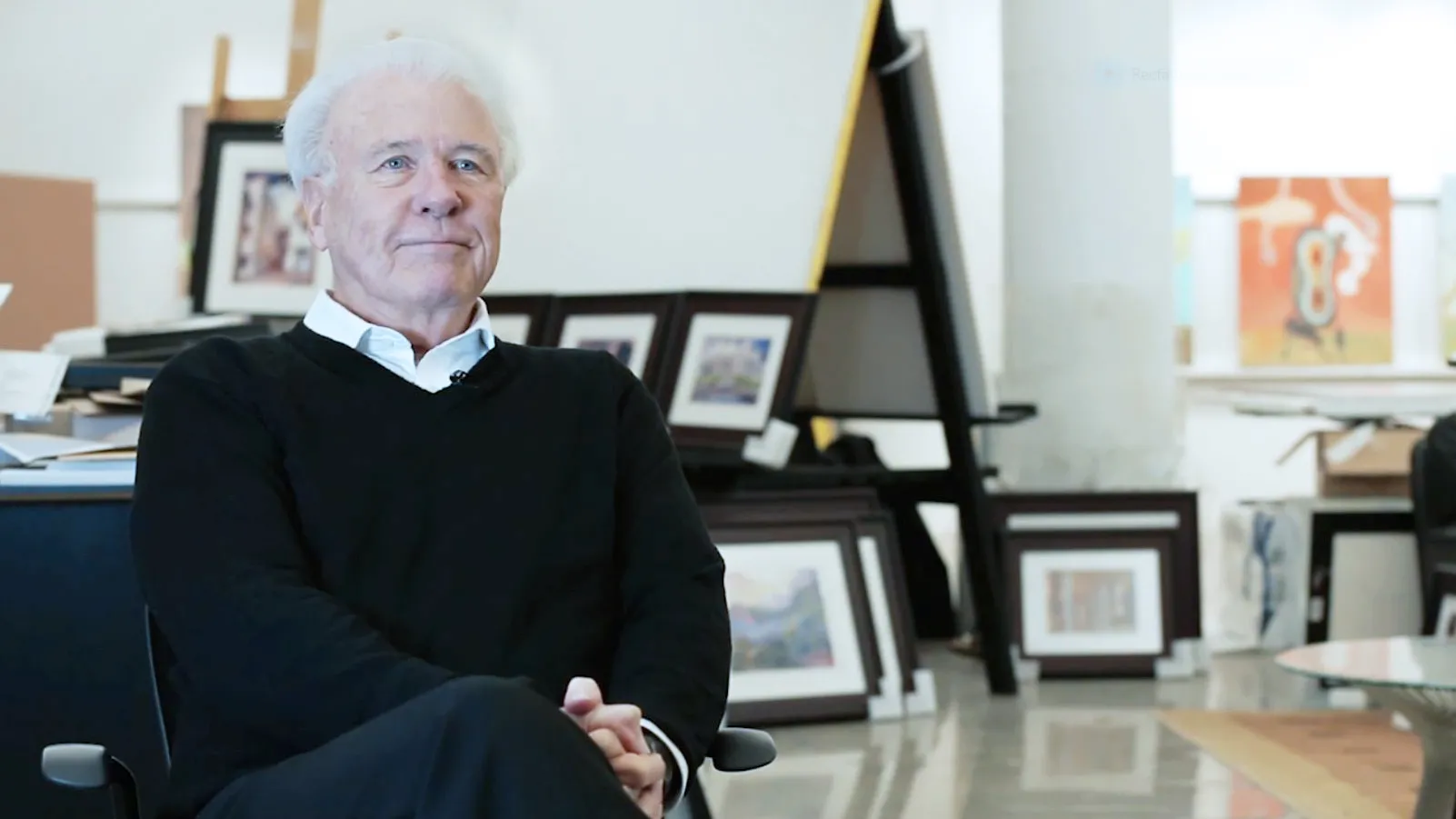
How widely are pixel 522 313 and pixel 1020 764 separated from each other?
183cm

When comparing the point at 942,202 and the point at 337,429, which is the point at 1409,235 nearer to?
the point at 942,202

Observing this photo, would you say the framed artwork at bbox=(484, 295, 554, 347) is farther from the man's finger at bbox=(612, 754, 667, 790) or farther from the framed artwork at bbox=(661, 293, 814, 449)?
the man's finger at bbox=(612, 754, 667, 790)

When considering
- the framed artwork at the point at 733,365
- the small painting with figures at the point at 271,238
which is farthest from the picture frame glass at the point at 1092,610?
the small painting with figures at the point at 271,238

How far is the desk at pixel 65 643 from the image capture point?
207 cm

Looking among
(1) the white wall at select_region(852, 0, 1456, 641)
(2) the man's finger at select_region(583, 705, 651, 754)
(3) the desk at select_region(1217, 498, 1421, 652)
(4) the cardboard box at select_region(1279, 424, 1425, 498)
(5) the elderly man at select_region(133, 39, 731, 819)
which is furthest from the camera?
(1) the white wall at select_region(852, 0, 1456, 641)

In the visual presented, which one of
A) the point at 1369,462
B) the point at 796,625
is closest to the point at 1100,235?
the point at 1369,462

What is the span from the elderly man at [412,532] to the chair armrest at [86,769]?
0.27ft

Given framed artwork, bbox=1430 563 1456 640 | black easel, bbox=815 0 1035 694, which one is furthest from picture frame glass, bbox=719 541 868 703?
framed artwork, bbox=1430 563 1456 640

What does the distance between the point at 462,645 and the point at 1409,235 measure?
24.8ft

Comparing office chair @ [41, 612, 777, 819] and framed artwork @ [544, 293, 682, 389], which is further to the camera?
framed artwork @ [544, 293, 682, 389]

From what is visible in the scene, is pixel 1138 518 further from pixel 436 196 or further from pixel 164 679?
pixel 164 679

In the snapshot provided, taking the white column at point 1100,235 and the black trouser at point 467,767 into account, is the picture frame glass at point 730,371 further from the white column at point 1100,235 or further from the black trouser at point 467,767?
the black trouser at point 467,767

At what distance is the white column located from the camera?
5.64 m

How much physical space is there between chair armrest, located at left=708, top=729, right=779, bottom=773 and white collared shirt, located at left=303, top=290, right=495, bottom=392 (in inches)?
18.5
